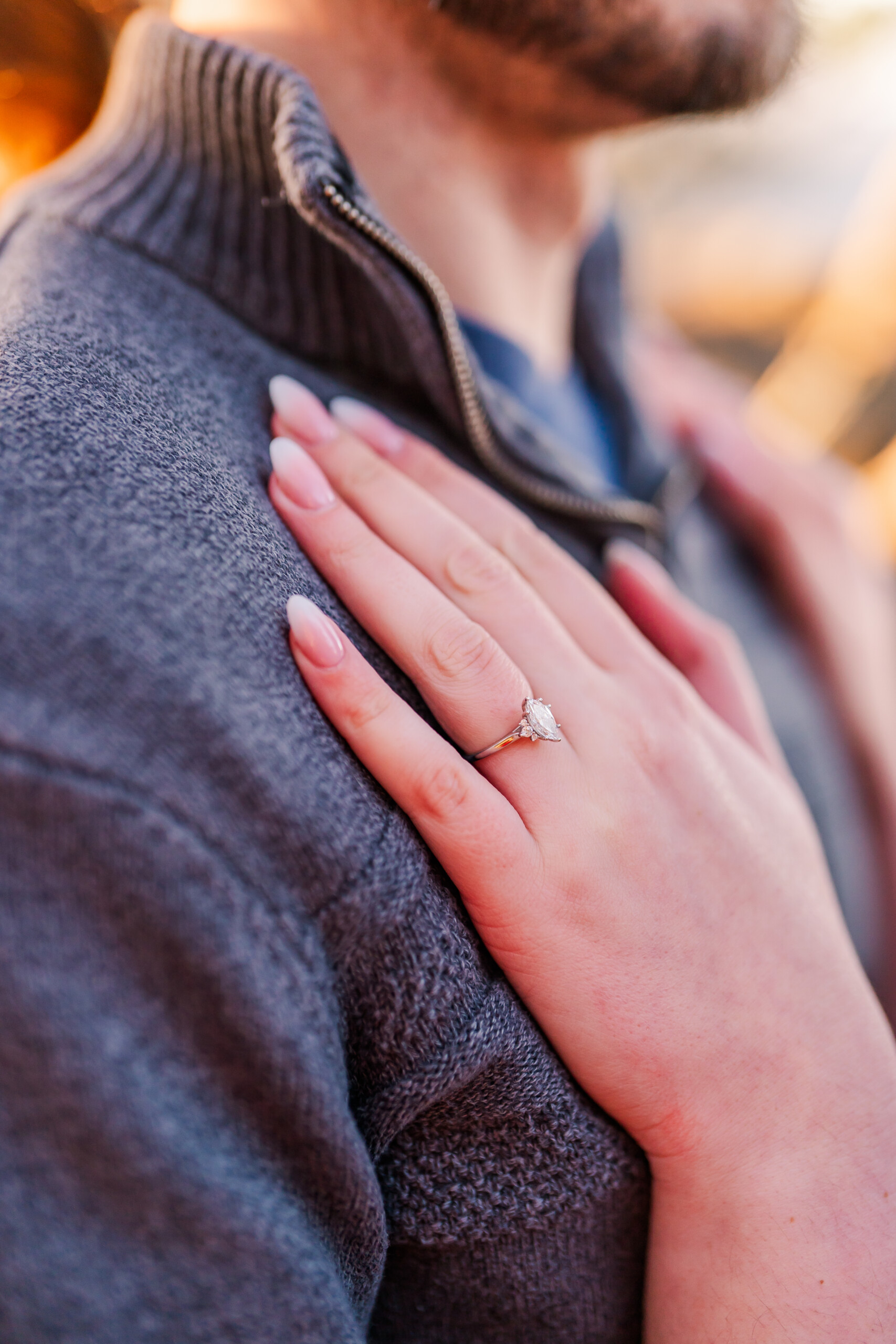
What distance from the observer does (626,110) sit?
823 millimetres

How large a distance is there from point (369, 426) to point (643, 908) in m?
0.45

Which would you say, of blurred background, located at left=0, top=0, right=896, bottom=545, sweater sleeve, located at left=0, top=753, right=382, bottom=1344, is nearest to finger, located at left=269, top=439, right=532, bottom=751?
sweater sleeve, located at left=0, top=753, right=382, bottom=1344

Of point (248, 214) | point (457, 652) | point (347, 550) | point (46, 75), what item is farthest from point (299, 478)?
point (46, 75)

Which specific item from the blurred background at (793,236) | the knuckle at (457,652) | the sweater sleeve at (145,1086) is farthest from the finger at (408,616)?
the blurred background at (793,236)

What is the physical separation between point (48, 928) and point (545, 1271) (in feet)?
1.40

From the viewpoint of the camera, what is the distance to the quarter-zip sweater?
329mm

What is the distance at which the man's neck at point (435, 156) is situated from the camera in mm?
723

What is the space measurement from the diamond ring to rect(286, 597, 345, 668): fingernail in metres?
0.13

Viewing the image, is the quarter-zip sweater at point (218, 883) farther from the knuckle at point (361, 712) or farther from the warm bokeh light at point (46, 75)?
the warm bokeh light at point (46, 75)

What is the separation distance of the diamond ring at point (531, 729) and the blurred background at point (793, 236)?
994mm

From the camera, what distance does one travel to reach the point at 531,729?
0.54 metres

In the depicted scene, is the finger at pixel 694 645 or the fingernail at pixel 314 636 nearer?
the fingernail at pixel 314 636

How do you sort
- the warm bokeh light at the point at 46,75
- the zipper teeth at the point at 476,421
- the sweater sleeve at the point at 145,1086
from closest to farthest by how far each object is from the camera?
the sweater sleeve at the point at 145,1086 → the zipper teeth at the point at 476,421 → the warm bokeh light at the point at 46,75

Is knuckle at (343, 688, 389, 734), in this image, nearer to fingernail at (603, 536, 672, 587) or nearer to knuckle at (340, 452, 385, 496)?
knuckle at (340, 452, 385, 496)
